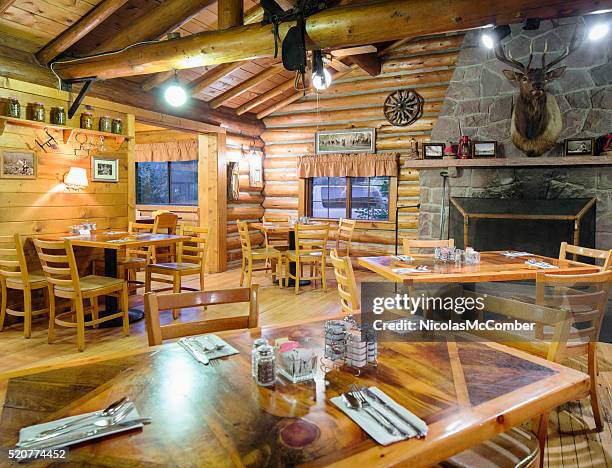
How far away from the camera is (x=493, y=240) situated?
570 centimetres

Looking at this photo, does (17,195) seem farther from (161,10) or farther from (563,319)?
(563,319)

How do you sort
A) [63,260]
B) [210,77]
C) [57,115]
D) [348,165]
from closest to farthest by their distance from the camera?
[63,260] < [57,115] < [210,77] < [348,165]

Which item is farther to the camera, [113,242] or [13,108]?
[13,108]

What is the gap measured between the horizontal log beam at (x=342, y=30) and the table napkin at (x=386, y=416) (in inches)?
114

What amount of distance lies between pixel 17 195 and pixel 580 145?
6222 mm

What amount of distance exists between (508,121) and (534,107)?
374 millimetres

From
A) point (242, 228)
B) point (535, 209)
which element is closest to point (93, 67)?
point (242, 228)

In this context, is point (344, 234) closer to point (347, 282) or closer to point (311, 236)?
point (311, 236)

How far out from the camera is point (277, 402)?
3.99ft

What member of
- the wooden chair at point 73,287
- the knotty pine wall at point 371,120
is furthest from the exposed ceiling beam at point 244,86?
the wooden chair at point 73,287

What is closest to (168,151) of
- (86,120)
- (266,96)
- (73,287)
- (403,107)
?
(266,96)

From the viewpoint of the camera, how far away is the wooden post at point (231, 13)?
4188 millimetres

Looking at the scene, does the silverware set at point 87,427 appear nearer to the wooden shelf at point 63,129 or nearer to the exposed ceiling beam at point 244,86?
the wooden shelf at point 63,129

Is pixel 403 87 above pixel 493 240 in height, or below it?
above
